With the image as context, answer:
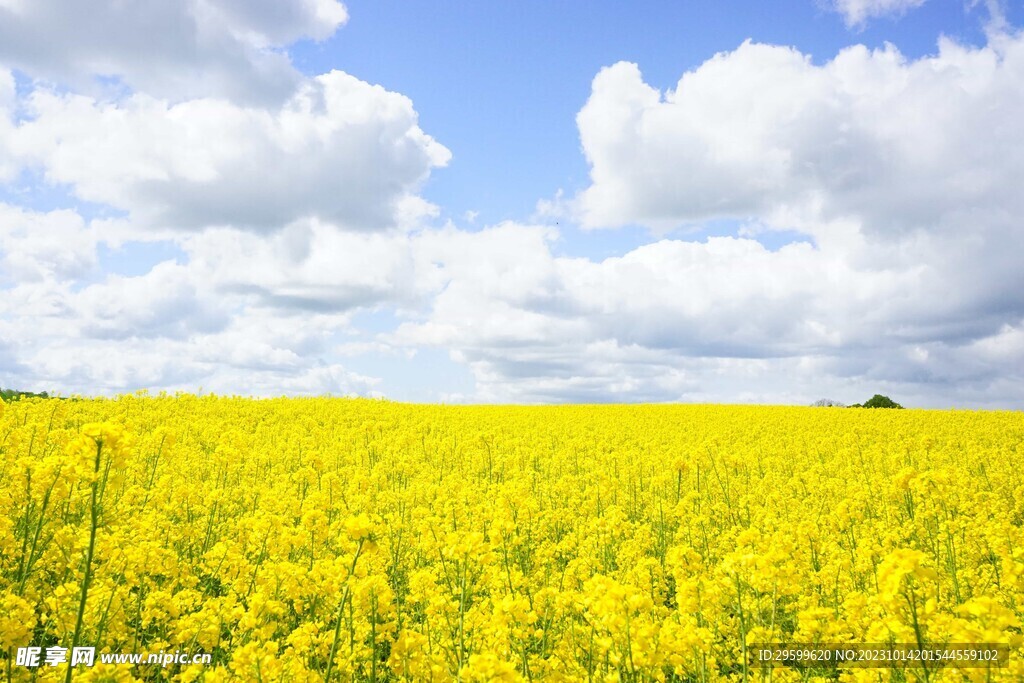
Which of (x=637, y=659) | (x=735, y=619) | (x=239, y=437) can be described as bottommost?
(x=735, y=619)

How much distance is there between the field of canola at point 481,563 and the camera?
10.8 feet

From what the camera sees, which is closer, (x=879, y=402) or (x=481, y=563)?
(x=481, y=563)

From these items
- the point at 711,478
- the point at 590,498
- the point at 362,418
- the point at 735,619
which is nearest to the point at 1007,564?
the point at 735,619

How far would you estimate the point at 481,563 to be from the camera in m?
4.37

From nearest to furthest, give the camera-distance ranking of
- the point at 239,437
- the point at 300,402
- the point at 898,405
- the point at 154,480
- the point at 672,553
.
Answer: the point at 672,553, the point at 239,437, the point at 154,480, the point at 300,402, the point at 898,405

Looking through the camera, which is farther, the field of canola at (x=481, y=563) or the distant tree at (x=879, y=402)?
the distant tree at (x=879, y=402)

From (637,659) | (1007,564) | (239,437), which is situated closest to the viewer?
(637,659)

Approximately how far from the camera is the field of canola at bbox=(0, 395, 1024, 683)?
10.8ft

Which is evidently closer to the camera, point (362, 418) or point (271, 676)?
point (271, 676)

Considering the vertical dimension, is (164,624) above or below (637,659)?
below

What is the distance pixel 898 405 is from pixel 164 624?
47.9 m

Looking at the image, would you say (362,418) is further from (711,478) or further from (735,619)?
(735,619)

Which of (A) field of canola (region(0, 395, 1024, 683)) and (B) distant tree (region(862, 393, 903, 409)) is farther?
(B) distant tree (region(862, 393, 903, 409))

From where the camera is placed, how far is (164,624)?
4.78m
